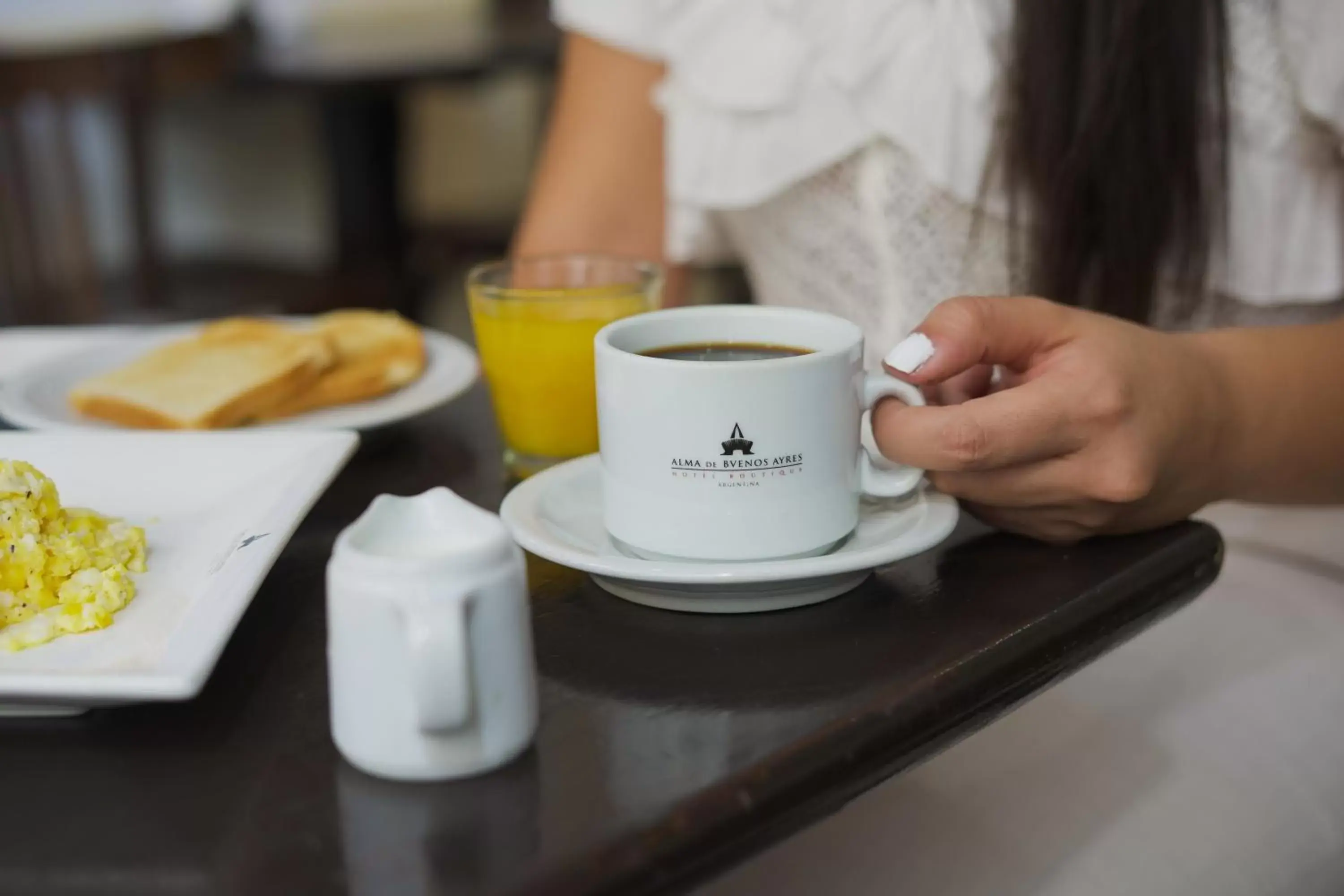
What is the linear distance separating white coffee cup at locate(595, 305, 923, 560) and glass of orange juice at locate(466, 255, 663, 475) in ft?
0.52

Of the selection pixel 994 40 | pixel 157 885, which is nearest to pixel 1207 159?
pixel 994 40

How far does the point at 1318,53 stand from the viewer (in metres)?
0.86

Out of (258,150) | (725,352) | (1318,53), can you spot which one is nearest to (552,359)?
(725,352)

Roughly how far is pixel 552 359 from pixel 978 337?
247mm

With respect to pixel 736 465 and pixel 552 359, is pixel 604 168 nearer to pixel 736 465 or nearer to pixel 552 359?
pixel 552 359

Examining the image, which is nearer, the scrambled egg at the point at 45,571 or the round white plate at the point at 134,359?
the scrambled egg at the point at 45,571

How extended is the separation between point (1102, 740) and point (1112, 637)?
181 mm

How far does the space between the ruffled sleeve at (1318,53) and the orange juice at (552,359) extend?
0.48 metres

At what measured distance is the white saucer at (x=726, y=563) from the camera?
520mm

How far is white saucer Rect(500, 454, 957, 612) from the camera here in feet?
1.70

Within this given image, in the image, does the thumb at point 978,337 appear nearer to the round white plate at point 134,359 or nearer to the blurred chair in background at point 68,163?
the round white plate at point 134,359

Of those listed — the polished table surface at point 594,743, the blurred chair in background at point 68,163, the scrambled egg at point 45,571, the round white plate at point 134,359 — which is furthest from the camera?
the blurred chair in background at point 68,163

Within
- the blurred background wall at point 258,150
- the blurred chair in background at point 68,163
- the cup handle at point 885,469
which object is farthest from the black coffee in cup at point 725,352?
the blurred chair in background at point 68,163

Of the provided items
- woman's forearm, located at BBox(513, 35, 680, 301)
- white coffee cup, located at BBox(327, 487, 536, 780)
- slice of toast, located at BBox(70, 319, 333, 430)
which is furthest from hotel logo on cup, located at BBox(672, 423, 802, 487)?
woman's forearm, located at BBox(513, 35, 680, 301)
